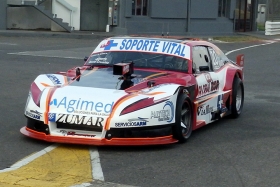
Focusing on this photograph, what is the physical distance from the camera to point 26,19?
1316 inches

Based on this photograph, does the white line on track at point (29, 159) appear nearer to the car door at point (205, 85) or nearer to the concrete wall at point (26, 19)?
the car door at point (205, 85)

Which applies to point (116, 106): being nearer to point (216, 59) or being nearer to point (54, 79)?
point (54, 79)

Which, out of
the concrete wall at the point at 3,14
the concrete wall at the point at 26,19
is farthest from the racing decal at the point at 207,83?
the concrete wall at the point at 26,19

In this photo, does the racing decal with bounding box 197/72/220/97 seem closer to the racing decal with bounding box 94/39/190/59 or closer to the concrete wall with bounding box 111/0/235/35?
the racing decal with bounding box 94/39/190/59

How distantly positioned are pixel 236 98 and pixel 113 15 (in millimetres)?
23197

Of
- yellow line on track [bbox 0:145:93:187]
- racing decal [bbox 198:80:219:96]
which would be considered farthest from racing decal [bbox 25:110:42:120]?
racing decal [bbox 198:80:219:96]

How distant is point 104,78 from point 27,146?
1491 millimetres

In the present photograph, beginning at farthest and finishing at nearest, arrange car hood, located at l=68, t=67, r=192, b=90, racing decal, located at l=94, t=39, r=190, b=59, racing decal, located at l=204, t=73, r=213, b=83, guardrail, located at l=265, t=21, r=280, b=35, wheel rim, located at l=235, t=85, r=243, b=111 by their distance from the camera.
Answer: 1. guardrail, located at l=265, t=21, r=280, b=35
2. wheel rim, located at l=235, t=85, r=243, b=111
3. racing decal, located at l=204, t=73, r=213, b=83
4. racing decal, located at l=94, t=39, r=190, b=59
5. car hood, located at l=68, t=67, r=192, b=90

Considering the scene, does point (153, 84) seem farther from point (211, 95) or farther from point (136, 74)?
point (211, 95)

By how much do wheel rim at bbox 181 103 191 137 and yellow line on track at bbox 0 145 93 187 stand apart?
1.43 metres

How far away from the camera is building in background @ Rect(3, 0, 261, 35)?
32.8 m

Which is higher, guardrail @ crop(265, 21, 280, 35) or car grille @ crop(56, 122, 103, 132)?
guardrail @ crop(265, 21, 280, 35)

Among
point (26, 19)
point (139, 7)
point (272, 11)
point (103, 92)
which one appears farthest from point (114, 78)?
point (272, 11)

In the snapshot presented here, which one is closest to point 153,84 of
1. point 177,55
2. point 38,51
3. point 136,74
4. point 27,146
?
point 136,74
